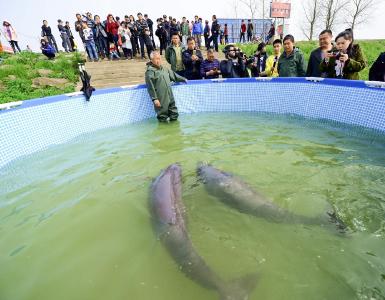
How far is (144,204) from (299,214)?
193 centimetres

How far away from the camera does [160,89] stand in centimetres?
775

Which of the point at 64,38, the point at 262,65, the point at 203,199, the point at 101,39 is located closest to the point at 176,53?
the point at 262,65

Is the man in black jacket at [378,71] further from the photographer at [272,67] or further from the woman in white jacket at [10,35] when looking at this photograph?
the woman in white jacket at [10,35]

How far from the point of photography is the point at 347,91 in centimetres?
649

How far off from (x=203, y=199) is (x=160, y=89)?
4.69 m

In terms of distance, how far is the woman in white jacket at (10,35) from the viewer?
15932 mm

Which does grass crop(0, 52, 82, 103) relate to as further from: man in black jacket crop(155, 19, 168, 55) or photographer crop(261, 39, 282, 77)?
photographer crop(261, 39, 282, 77)

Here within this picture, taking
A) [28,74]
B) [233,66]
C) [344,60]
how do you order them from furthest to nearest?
[28,74], [233,66], [344,60]

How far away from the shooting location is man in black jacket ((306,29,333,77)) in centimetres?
669

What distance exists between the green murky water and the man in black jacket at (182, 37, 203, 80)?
3685 mm

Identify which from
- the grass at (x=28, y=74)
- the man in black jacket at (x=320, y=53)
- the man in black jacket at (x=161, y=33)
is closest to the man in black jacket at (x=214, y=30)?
the man in black jacket at (x=161, y=33)

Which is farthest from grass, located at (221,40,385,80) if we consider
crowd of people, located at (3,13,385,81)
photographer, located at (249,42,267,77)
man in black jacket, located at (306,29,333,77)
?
man in black jacket, located at (306,29,333,77)

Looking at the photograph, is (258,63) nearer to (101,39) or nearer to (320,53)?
(320,53)

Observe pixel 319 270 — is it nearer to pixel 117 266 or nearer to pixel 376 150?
pixel 117 266
